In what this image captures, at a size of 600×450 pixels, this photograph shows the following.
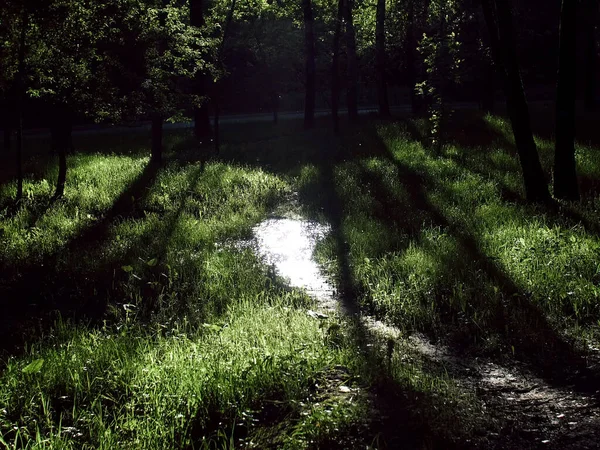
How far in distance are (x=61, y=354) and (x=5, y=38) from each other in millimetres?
7918

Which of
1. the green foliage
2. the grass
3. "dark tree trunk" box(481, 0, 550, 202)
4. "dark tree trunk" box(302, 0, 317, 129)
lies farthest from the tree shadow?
"dark tree trunk" box(302, 0, 317, 129)

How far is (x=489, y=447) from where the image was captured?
147 inches

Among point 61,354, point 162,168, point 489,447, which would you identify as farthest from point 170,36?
point 489,447

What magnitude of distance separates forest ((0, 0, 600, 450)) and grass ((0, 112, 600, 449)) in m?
0.03

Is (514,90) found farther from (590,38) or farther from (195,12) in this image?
(590,38)

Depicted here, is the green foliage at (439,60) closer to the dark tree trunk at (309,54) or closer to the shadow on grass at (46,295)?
the shadow on grass at (46,295)

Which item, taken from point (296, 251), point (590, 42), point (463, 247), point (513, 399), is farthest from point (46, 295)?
point (590, 42)

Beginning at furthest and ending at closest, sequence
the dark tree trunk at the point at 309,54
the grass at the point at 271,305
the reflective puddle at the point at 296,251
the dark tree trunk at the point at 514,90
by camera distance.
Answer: the dark tree trunk at the point at 309,54 → the dark tree trunk at the point at 514,90 → the reflective puddle at the point at 296,251 → the grass at the point at 271,305

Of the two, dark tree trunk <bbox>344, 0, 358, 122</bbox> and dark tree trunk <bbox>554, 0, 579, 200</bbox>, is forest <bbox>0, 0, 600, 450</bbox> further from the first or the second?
dark tree trunk <bbox>344, 0, 358, 122</bbox>

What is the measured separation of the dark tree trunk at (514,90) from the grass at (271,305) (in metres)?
0.46

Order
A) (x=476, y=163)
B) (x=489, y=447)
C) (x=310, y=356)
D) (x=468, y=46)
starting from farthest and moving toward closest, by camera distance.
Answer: (x=468, y=46)
(x=476, y=163)
(x=310, y=356)
(x=489, y=447)

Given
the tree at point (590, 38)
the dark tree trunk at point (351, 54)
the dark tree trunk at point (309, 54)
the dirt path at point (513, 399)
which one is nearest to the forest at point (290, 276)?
the dirt path at point (513, 399)

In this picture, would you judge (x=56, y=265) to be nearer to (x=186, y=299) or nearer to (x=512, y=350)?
(x=186, y=299)

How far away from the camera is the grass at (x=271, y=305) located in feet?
13.3
